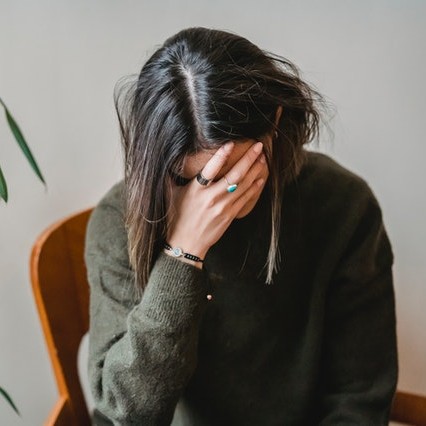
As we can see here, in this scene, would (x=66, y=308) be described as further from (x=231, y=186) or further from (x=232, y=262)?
(x=231, y=186)

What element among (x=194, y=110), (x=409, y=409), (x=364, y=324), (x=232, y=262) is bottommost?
(x=409, y=409)

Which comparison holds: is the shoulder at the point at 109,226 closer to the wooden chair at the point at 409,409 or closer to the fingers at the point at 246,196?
the fingers at the point at 246,196

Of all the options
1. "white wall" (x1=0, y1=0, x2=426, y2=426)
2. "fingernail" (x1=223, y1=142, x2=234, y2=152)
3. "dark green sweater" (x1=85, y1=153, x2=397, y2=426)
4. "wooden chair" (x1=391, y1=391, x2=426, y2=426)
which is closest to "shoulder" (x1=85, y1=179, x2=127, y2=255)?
"dark green sweater" (x1=85, y1=153, x2=397, y2=426)

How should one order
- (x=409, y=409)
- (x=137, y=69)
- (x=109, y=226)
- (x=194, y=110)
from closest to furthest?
(x=194, y=110) → (x=109, y=226) → (x=409, y=409) → (x=137, y=69)

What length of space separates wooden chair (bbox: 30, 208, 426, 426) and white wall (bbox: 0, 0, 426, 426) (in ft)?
0.61

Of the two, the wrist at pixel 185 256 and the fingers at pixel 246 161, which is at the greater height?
the fingers at pixel 246 161

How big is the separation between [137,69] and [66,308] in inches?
19.1

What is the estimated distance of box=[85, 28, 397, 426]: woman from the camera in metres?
0.56

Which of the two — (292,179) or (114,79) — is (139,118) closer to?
(292,179)

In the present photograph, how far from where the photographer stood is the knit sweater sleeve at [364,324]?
728 millimetres

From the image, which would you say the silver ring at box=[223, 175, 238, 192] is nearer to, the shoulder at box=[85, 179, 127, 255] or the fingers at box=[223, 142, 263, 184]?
the fingers at box=[223, 142, 263, 184]

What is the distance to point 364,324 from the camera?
745 millimetres

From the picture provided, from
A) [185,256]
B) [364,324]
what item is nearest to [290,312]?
[364,324]

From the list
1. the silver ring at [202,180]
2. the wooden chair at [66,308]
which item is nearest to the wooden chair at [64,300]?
the wooden chair at [66,308]
